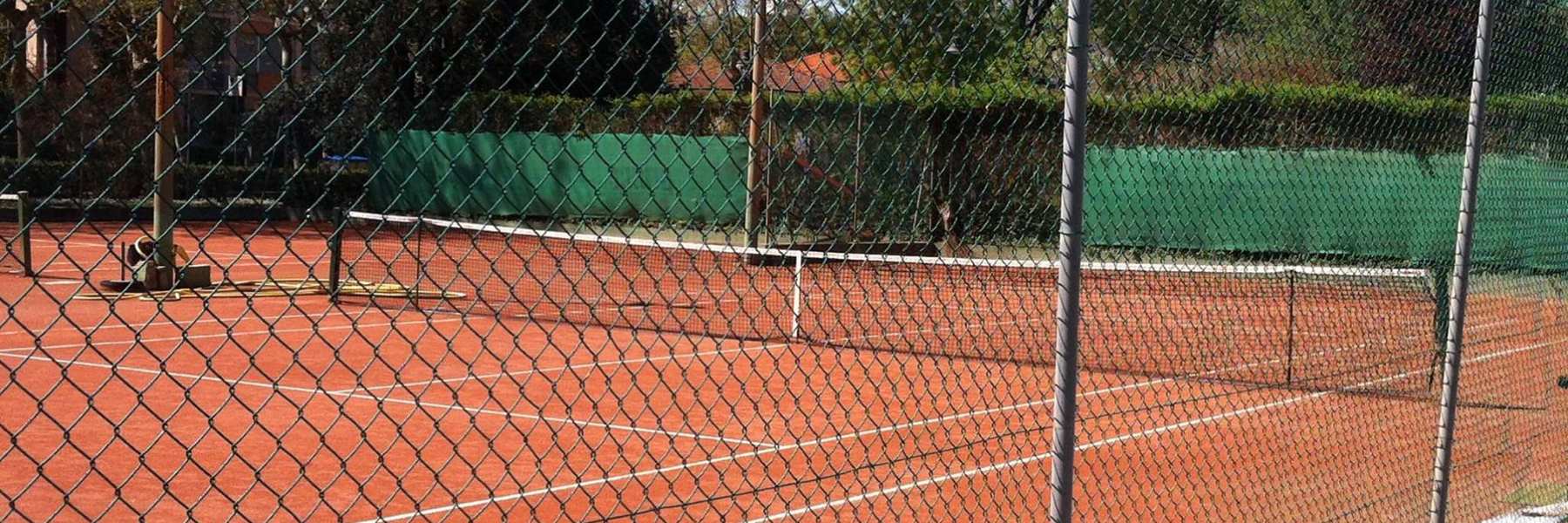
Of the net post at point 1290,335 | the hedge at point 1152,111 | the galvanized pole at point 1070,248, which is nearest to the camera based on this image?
the galvanized pole at point 1070,248

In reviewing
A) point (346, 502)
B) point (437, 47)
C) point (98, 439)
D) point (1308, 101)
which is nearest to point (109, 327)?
point (98, 439)

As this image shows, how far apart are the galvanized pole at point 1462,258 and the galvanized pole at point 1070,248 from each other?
7.66 ft

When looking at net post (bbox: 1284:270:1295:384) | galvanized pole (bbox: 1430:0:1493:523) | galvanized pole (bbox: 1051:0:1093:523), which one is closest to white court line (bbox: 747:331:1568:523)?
net post (bbox: 1284:270:1295:384)

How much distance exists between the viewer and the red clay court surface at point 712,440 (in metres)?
6.80

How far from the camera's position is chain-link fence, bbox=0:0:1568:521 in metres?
3.47

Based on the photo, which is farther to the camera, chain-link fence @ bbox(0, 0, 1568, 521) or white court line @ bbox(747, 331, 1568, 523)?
white court line @ bbox(747, 331, 1568, 523)

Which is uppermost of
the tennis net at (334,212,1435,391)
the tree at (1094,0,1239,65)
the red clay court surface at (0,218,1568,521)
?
the tree at (1094,0,1239,65)

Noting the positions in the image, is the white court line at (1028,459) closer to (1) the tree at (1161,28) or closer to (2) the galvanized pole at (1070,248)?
(2) the galvanized pole at (1070,248)

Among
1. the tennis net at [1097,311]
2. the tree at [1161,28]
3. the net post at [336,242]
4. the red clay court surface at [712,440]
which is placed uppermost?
the tree at [1161,28]

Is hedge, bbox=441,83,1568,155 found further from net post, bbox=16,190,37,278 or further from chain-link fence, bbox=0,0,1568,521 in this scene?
net post, bbox=16,190,37,278

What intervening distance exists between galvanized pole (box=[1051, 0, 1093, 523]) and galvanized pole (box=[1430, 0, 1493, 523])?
2335 mm

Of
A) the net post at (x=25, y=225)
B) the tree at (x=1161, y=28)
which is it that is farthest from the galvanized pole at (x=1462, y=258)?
the net post at (x=25, y=225)

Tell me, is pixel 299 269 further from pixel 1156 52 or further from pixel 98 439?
pixel 1156 52

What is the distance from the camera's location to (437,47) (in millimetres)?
3863
